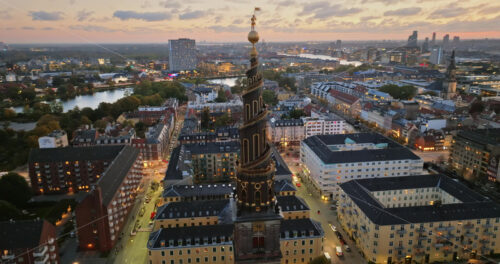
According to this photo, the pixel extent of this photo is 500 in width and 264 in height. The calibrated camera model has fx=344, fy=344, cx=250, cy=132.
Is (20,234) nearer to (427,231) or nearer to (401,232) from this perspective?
(401,232)

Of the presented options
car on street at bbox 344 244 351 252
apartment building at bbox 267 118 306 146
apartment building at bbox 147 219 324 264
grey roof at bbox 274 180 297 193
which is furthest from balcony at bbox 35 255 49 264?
apartment building at bbox 267 118 306 146

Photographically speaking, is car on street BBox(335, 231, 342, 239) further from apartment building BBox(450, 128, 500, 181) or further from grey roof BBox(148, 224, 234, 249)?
apartment building BBox(450, 128, 500, 181)

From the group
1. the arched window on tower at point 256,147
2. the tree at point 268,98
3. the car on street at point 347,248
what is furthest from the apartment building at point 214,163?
the tree at point 268,98

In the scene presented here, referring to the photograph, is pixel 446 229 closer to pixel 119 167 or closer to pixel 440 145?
pixel 119 167

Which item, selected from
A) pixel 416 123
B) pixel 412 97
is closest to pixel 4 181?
pixel 416 123

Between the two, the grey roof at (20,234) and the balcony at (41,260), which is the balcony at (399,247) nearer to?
the balcony at (41,260)

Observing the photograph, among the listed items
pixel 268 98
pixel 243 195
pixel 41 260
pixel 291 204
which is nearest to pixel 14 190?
pixel 41 260
